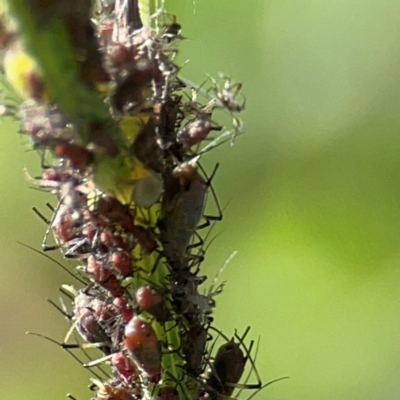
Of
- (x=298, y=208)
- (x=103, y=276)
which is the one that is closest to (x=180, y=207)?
(x=103, y=276)

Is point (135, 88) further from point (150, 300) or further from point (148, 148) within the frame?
point (150, 300)

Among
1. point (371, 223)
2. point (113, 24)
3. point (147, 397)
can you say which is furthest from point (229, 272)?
point (113, 24)

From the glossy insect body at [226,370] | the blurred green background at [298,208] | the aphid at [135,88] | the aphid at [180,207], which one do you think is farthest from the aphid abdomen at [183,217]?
A: the blurred green background at [298,208]

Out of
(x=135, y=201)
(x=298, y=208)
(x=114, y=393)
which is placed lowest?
(x=114, y=393)

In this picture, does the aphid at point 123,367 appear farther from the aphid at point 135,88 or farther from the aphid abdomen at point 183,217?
the aphid at point 135,88

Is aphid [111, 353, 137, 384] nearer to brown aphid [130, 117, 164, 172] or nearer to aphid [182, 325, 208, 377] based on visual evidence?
aphid [182, 325, 208, 377]

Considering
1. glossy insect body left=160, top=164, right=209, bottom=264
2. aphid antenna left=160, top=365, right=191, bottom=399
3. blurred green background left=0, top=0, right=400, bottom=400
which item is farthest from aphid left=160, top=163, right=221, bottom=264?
blurred green background left=0, top=0, right=400, bottom=400
